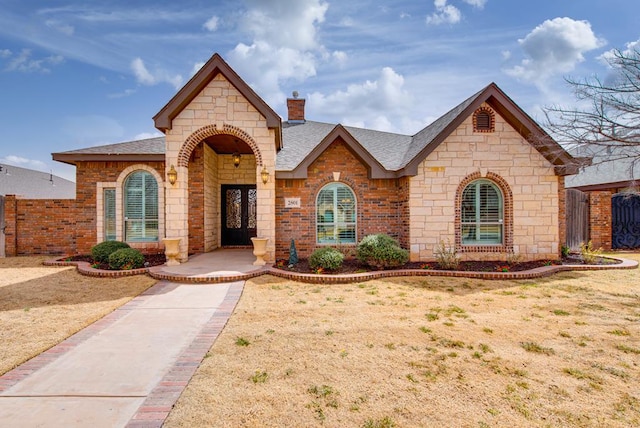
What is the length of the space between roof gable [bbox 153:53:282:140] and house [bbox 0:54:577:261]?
0.03 m

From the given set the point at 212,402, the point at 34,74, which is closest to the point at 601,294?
the point at 212,402

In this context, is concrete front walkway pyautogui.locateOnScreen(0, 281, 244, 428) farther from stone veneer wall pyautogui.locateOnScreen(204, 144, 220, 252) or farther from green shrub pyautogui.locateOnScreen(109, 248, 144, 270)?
stone veneer wall pyautogui.locateOnScreen(204, 144, 220, 252)

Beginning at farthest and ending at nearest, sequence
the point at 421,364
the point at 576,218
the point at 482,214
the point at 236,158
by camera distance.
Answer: the point at 576,218, the point at 236,158, the point at 482,214, the point at 421,364

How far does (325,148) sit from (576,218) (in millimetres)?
10488

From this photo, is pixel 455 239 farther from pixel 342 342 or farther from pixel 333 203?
pixel 342 342

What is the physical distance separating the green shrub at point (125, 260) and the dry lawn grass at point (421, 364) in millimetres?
4097

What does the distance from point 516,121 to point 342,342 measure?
864 cm

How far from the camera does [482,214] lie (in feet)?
30.7

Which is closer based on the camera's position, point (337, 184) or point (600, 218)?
point (337, 184)

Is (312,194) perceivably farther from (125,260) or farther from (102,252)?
(102,252)

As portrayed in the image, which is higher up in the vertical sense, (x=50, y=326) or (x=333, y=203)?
(x=333, y=203)

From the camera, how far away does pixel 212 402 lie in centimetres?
270

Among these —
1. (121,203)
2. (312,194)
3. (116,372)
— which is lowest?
(116,372)

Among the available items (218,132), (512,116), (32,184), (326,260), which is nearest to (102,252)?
(218,132)
